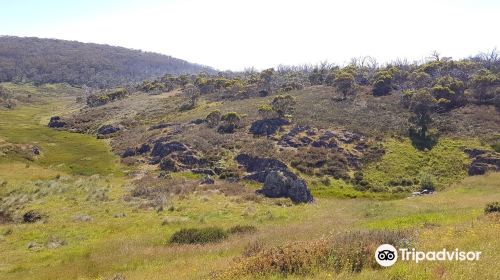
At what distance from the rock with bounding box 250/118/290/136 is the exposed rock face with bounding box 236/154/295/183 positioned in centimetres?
1138

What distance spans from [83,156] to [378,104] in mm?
56182

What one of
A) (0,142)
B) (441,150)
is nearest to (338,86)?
(441,150)

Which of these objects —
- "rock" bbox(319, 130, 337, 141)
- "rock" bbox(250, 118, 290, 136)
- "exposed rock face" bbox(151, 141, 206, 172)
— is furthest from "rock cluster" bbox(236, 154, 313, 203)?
"rock" bbox(250, 118, 290, 136)

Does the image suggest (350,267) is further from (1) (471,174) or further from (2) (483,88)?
(2) (483,88)

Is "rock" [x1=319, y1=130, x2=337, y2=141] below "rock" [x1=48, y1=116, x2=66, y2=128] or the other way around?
the other way around

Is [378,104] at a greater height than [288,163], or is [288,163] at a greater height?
[378,104]

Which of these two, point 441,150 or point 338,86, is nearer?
point 441,150

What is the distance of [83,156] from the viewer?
66312 mm

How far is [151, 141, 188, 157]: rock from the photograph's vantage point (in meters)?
62.4

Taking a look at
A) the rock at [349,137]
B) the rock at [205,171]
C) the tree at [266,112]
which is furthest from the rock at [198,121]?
the rock at [349,137]

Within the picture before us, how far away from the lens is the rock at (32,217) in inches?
1257

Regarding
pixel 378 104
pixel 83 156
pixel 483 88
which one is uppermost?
pixel 483 88

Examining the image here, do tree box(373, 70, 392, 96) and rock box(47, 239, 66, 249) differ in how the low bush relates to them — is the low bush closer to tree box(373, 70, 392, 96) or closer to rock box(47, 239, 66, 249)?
rock box(47, 239, 66, 249)

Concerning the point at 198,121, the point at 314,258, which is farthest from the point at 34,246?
the point at 198,121
